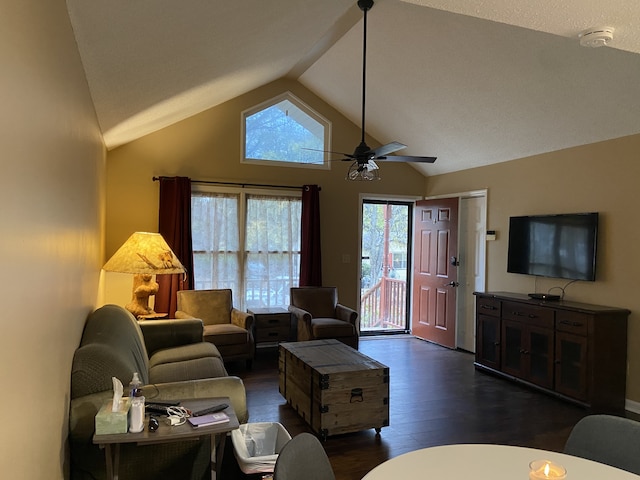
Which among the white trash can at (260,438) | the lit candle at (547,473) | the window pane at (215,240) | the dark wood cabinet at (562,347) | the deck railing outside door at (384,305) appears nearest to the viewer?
the lit candle at (547,473)

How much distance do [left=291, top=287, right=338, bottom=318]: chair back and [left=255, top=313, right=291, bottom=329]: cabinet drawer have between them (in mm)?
250

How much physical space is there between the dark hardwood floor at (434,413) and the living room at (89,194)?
98 centimetres

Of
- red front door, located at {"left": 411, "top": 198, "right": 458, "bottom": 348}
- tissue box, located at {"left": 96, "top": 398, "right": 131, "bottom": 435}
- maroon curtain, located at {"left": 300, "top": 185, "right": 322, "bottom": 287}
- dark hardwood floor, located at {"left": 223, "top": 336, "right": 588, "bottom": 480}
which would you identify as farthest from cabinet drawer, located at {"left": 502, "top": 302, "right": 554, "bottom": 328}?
tissue box, located at {"left": 96, "top": 398, "right": 131, "bottom": 435}

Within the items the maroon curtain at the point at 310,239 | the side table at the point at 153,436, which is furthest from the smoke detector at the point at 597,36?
the maroon curtain at the point at 310,239

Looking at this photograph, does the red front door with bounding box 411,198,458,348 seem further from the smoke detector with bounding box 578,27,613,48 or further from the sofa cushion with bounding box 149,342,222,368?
the smoke detector with bounding box 578,27,613,48

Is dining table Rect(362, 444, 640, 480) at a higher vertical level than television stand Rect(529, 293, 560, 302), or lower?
lower

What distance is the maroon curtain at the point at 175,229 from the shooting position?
5246 mm

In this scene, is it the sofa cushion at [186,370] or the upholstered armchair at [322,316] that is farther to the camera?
the upholstered armchair at [322,316]

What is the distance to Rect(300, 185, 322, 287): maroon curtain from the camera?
5926 millimetres

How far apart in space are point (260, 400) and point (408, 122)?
381 centimetres

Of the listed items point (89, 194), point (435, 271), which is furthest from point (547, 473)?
point (435, 271)

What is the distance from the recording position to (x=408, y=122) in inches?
223

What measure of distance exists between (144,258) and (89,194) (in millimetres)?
1085

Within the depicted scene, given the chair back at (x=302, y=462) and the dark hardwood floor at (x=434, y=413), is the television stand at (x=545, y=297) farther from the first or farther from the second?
the chair back at (x=302, y=462)
